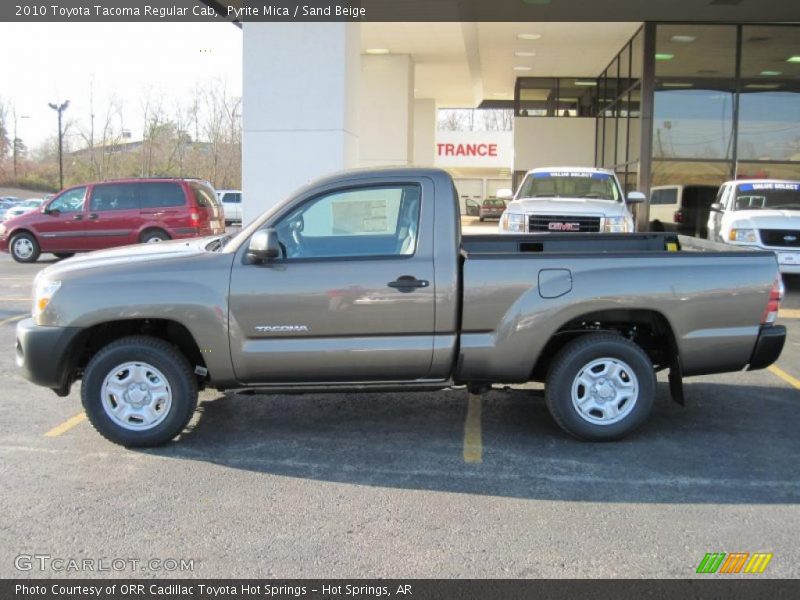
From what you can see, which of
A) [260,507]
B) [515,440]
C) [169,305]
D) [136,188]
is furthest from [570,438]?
[136,188]

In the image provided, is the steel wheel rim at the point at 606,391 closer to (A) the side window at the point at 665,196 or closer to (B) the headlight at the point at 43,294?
(B) the headlight at the point at 43,294

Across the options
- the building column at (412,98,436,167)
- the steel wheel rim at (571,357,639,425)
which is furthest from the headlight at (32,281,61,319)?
the building column at (412,98,436,167)

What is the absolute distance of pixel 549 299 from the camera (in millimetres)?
4906

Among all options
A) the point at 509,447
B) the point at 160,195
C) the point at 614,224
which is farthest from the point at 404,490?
the point at 160,195

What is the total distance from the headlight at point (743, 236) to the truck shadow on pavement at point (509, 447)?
6.26 m

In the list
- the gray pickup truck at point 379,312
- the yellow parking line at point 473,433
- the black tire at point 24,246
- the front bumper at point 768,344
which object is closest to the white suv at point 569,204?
the yellow parking line at point 473,433

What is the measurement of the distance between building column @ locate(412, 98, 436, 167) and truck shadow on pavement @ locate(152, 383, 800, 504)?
88.4 feet

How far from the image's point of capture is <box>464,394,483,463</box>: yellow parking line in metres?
4.91

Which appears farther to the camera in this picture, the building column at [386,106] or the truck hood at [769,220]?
the building column at [386,106]

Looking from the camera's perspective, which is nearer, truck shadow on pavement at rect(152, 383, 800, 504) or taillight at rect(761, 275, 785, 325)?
truck shadow on pavement at rect(152, 383, 800, 504)

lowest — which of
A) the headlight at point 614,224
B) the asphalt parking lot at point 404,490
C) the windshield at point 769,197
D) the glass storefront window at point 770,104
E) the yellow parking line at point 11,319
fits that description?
the asphalt parking lot at point 404,490

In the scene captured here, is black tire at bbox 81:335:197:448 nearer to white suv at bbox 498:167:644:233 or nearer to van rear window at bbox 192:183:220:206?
white suv at bbox 498:167:644:233

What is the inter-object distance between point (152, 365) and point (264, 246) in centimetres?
110

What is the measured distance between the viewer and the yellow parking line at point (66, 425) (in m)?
5.33
